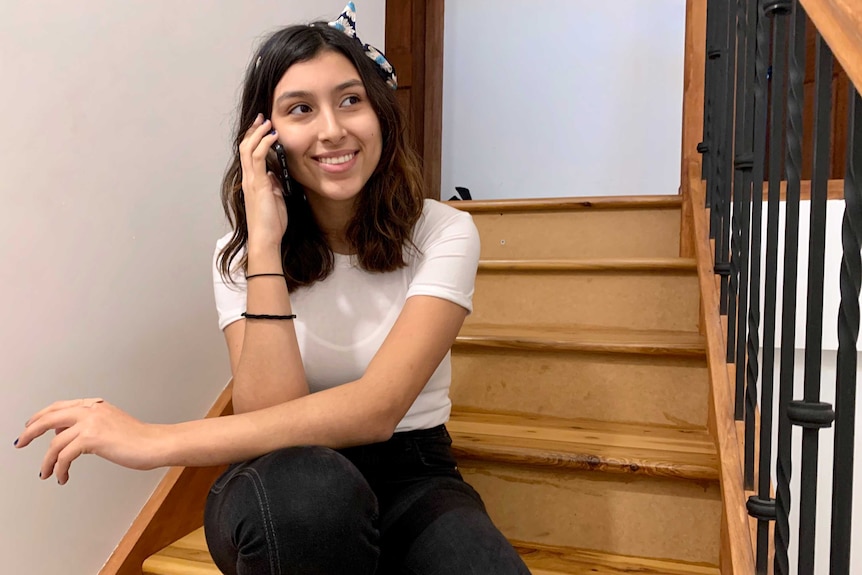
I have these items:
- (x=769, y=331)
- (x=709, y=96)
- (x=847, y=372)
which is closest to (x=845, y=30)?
(x=847, y=372)

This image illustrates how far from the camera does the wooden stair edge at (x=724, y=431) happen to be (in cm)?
96

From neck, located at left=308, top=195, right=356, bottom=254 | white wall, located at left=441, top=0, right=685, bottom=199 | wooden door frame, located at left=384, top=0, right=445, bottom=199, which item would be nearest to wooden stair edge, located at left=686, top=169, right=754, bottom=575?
neck, located at left=308, top=195, right=356, bottom=254

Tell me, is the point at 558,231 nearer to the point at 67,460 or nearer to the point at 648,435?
the point at 648,435

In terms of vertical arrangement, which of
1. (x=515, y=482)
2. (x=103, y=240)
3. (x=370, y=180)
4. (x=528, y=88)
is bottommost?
(x=515, y=482)

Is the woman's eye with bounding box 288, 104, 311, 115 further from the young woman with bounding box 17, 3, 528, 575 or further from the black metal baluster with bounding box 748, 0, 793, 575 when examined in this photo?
the black metal baluster with bounding box 748, 0, 793, 575

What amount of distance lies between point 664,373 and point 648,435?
147 millimetres

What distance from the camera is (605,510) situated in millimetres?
1227

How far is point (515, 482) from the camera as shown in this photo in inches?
50.2

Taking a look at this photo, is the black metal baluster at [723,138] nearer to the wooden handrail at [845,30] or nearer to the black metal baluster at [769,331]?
the black metal baluster at [769,331]

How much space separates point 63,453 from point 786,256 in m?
0.91

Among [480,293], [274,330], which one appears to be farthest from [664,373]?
[274,330]

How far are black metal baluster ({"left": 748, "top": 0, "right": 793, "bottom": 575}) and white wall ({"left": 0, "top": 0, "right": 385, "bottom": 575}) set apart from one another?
106cm

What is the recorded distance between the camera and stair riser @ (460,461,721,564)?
1.18 meters

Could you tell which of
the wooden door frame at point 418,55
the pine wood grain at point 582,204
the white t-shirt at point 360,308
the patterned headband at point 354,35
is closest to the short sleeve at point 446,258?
the white t-shirt at point 360,308
